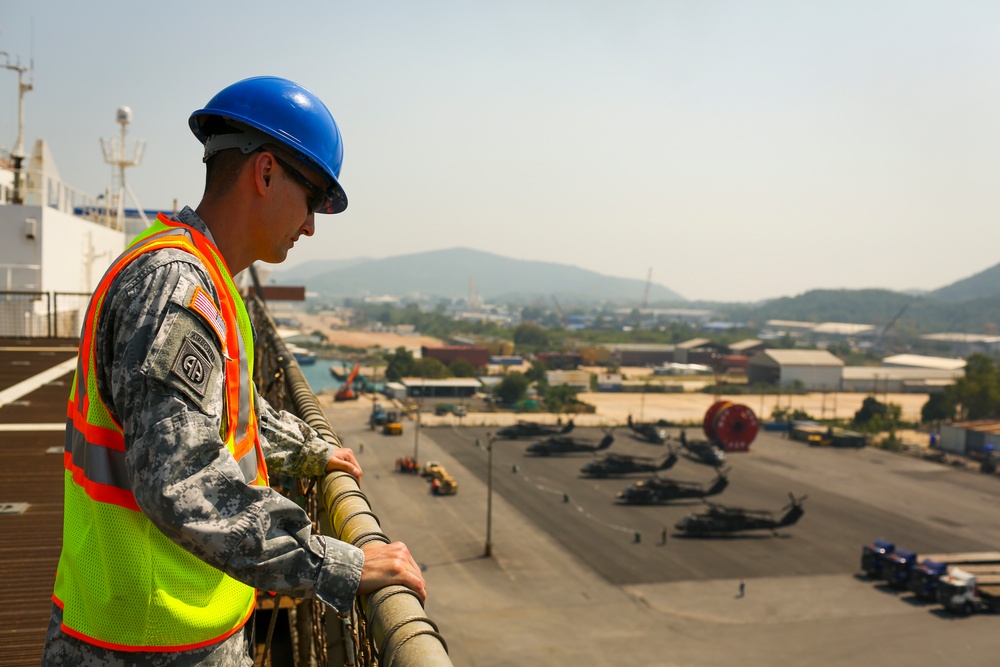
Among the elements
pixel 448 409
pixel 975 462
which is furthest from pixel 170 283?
pixel 448 409

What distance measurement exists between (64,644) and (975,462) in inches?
2258

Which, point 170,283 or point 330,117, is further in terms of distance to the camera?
point 330,117

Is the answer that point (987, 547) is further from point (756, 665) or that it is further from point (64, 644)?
point (64, 644)

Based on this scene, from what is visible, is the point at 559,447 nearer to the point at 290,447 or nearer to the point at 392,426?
the point at 392,426

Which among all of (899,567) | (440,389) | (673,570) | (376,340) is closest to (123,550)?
(673,570)

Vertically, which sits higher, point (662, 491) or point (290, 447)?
point (290, 447)

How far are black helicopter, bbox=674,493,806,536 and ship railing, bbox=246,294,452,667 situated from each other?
29190mm

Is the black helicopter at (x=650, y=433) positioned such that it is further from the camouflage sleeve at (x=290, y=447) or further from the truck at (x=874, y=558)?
the camouflage sleeve at (x=290, y=447)

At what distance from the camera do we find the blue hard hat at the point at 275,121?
178 centimetres

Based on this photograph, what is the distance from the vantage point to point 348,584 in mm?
1507

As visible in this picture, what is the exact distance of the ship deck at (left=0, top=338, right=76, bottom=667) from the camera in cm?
330

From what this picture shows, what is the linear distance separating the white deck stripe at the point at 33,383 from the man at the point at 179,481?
284 inches

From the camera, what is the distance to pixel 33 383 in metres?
8.62

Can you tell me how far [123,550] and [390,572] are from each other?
0.52 meters
